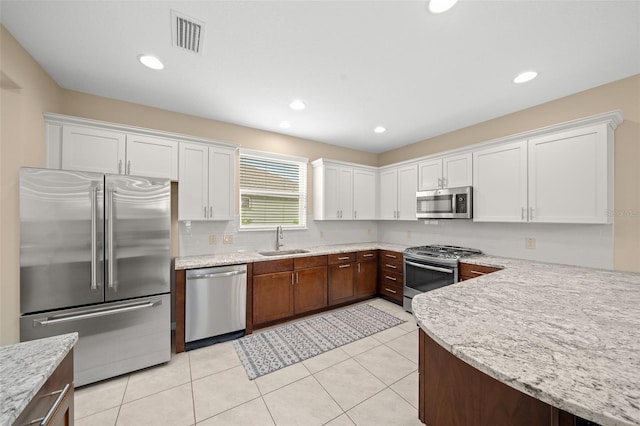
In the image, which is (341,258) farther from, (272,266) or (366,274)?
(272,266)

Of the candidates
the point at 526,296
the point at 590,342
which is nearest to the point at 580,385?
the point at 590,342

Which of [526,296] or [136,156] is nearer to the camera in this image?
[526,296]

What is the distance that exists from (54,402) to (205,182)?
242cm

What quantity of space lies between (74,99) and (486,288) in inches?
169

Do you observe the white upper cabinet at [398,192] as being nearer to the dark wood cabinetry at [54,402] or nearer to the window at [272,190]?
the window at [272,190]

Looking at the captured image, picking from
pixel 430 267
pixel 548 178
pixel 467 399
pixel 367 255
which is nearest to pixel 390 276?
pixel 367 255

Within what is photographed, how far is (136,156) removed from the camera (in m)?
2.65

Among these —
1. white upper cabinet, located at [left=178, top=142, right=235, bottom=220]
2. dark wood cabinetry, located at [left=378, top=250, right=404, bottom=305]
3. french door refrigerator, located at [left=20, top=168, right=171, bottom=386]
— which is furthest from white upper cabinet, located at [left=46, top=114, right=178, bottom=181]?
dark wood cabinetry, located at [left=378, top=250, right=404, bottom=305]

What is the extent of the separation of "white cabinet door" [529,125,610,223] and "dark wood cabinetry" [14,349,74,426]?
12.9 feet

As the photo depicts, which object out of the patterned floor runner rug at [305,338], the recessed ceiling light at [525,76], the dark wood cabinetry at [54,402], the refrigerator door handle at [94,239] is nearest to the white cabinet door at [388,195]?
the patterned floor runner rug at [305,338]

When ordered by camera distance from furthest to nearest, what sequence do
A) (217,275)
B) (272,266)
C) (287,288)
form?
1. (287,288)
2. (272,266)
3. (217,275)

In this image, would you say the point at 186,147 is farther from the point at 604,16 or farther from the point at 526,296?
the point at 604,16

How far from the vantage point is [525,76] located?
7.65 ft

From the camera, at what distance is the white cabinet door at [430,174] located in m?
3.69
